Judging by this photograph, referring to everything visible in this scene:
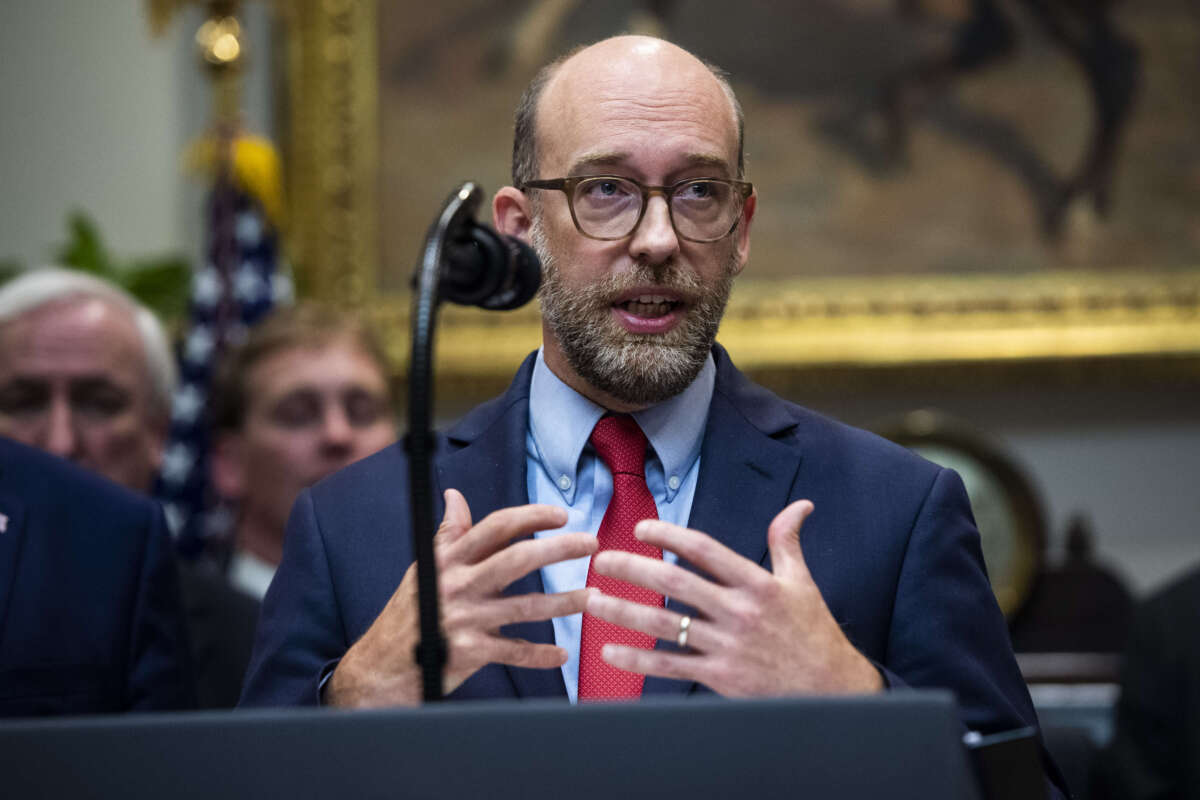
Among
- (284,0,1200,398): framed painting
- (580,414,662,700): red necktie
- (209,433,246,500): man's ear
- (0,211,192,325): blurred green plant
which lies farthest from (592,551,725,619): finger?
(0,211,192,325): blurred green plant

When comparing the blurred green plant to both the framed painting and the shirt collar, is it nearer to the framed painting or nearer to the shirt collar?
the framed painting

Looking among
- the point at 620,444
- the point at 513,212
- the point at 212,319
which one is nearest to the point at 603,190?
the point at 513,212

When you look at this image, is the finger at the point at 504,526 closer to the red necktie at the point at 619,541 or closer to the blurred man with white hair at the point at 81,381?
the red necktie at the point at 619,541

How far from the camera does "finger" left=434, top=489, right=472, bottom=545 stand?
5.81 feet

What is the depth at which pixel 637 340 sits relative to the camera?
7.08ft

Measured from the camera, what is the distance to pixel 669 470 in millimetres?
2195

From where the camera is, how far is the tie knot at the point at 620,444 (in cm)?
218

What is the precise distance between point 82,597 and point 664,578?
136 centimetres

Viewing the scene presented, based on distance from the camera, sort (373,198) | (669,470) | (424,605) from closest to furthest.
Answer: (424,605), (669,470), (373,198)

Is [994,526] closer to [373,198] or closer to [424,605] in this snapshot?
[373,198]

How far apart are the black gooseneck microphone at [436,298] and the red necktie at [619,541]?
17.5 inches

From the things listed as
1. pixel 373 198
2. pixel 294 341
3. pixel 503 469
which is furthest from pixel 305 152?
pixel 503 469

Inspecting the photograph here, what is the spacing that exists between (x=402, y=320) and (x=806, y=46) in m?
1.89

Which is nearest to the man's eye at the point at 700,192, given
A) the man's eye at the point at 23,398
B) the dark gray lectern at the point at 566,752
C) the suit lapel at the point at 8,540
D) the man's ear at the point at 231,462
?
the dark gray lectern at the point at 566,752
